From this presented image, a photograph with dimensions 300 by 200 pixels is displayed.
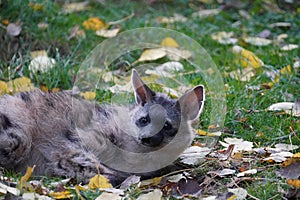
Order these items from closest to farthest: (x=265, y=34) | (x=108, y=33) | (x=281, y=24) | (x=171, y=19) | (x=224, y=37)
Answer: (x=108, y=33), (x=224, y=37), (x=265, y=34), (x=281, y=24), (x=171, y=19)

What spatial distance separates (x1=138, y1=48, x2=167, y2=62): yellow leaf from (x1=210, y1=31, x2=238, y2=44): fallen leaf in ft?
3.41

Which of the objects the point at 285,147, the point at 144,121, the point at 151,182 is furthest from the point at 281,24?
the point at 151,182

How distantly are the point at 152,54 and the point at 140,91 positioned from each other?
217 centimetres

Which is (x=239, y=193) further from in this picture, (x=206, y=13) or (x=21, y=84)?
(x=206, y=13)

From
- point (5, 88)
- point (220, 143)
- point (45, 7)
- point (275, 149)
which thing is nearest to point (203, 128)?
point (220, 143)

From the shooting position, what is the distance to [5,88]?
5.65 meters

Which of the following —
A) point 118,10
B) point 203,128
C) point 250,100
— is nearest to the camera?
point 203,128

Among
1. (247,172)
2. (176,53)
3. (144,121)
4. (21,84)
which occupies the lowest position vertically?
(176,53)

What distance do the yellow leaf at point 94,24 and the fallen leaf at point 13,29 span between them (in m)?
0.90

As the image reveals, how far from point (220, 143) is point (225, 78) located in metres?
1.47

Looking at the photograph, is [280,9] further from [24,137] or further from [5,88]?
[24,137]

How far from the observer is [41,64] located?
6383 millimetres

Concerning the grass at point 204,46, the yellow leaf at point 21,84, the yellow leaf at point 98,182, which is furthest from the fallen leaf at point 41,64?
the yellow leaf at point 98,182

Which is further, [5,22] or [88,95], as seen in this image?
[5,22]
